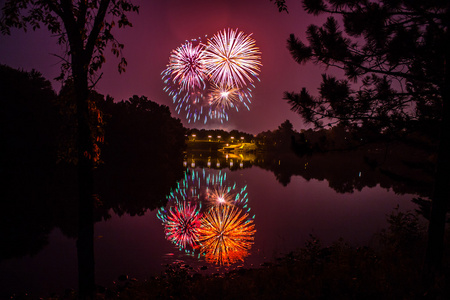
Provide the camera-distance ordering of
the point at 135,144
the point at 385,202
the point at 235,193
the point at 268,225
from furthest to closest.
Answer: the point at 135,144, the point at 235,193, the point at 385,202, the point at 268,225

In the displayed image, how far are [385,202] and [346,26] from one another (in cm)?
2443

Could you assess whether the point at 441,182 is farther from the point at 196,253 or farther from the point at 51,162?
the point at 51,162

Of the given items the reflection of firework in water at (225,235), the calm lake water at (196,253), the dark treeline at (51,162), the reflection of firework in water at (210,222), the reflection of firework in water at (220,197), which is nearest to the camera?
the calm lake water at (196,253)

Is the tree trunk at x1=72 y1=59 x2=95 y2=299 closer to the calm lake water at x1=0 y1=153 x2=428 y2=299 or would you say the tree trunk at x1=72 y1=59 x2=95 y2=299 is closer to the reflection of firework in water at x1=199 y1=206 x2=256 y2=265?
the calm lake water at x1=0 y1=153 x2=428 y2=299

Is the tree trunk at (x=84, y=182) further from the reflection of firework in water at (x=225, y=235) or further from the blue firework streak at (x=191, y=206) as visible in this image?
the blue firework streak at (x=191, y=206)

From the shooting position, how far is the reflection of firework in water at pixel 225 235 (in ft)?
42.4

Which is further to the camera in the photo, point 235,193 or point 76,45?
point 235,193

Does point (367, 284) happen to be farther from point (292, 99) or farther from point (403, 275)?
point (292, 99)

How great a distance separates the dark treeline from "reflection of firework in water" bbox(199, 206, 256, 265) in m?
5.82

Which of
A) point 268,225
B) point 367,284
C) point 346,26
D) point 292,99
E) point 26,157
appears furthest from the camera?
point 26,157

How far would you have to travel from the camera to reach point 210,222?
18.8m

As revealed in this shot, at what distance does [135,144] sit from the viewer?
55625mm

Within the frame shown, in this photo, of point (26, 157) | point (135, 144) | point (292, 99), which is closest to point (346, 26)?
point (292, 99)

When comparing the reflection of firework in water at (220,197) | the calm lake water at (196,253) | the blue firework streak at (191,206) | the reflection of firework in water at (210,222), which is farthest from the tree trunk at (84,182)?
the reflection of firework in water at (220,197)
